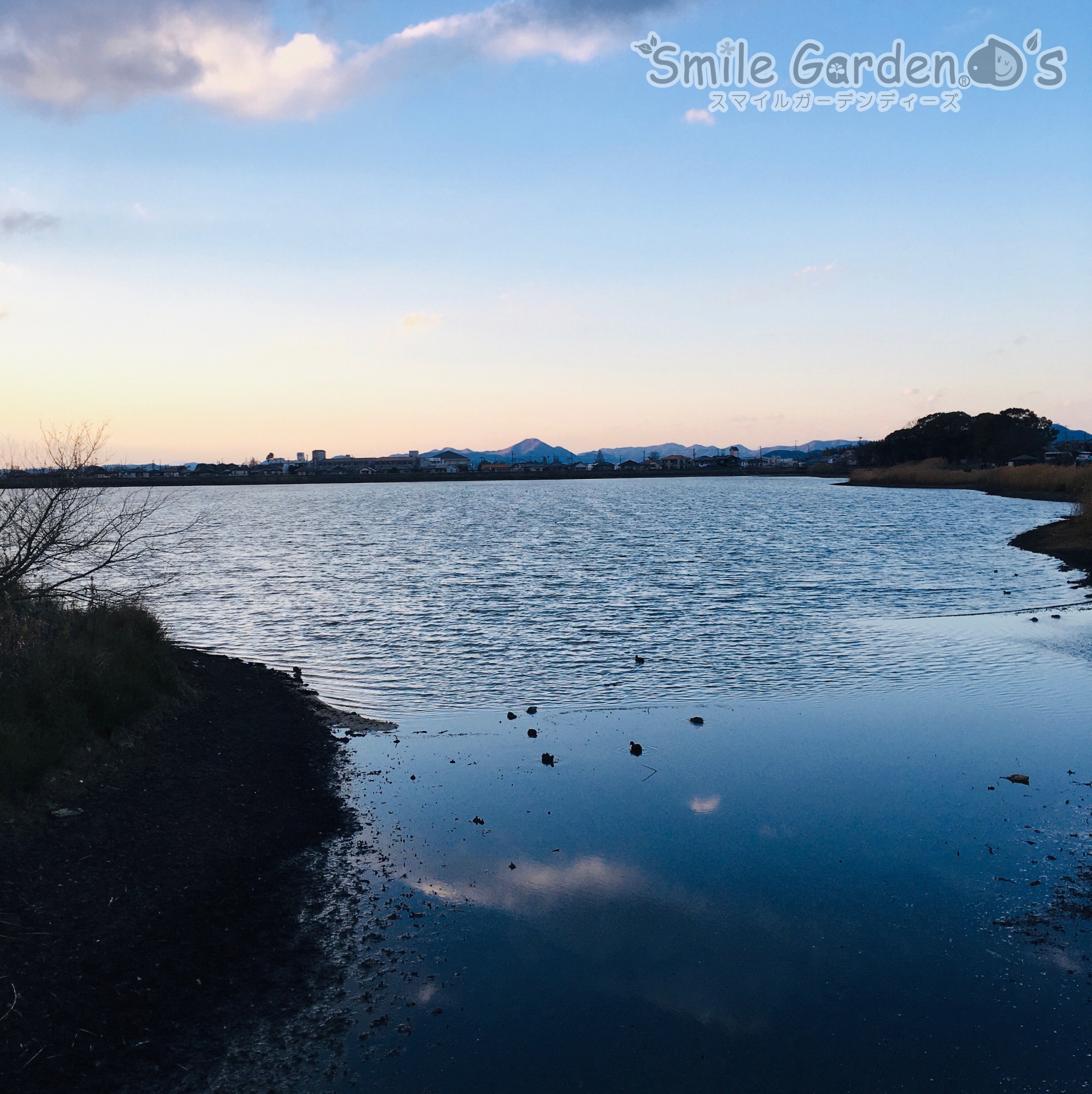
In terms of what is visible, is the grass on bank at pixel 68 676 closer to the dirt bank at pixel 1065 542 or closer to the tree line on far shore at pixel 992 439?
the dirt bank at pixel 1065 542

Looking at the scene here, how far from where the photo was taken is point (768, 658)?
2270cm

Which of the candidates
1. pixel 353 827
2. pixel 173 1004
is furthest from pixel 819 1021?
pixel 353 827

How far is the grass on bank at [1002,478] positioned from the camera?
89606 mm

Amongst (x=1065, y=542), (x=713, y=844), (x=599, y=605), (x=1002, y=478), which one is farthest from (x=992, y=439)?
(x=713, y=844)

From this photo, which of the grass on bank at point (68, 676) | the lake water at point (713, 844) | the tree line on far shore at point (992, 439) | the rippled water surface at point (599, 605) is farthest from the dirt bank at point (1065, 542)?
the tree line on far shore at point (992, 439)

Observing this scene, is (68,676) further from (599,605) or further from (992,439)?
(992,439)

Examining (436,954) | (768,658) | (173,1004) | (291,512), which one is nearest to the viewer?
(173,1004)

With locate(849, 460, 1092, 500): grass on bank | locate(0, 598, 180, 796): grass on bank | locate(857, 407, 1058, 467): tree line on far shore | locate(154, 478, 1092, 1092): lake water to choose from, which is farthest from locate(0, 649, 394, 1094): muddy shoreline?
locate(857, 407, 1058, 467): tree line on far shore

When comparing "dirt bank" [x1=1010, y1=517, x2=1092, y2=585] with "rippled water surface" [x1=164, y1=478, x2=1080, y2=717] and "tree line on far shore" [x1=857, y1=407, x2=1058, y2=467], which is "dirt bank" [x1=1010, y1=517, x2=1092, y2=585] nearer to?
"rippled water surface" [x1=164, y1=478, x2=1080, y2=717]

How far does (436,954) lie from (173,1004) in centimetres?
245

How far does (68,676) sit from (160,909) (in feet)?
18.1

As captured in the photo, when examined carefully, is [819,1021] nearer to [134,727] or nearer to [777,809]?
[777,809]

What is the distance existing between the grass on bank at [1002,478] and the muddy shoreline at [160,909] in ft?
179

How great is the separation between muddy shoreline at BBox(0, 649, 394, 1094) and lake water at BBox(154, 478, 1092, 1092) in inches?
31.3
